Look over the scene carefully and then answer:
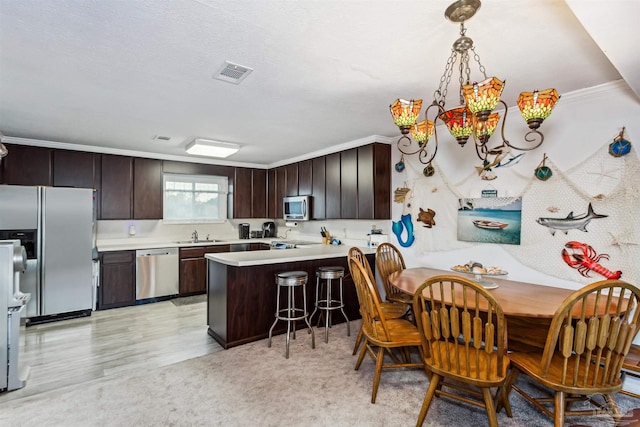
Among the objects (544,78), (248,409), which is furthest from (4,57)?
(544,78)

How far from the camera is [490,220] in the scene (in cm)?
330

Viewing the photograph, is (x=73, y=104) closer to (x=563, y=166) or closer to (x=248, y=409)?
(x=248, y=409)

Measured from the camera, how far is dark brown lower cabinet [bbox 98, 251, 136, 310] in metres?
4.58

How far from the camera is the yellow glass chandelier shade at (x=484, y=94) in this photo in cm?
164

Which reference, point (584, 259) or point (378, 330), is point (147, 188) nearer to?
point (378, 330)

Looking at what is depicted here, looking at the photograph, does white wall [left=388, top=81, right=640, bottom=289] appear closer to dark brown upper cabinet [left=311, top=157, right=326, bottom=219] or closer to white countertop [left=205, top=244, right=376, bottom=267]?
white countertop [left=205, top=244, right=376, bottom=267]

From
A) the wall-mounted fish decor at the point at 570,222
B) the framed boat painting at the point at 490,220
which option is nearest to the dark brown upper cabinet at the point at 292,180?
the framed boat painting at the point at 490,220

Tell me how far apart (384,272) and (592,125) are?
216 cm

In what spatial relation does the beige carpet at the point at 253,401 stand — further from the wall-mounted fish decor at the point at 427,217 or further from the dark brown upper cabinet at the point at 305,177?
the dark brown upper cabinet at the point at 305,177

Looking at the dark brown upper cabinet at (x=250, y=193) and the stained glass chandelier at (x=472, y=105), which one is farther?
the dark brown upper cabinet at (x=250, y=193)

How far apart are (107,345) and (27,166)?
2.75 metres

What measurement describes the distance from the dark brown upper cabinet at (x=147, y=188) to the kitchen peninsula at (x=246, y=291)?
2.25 meters

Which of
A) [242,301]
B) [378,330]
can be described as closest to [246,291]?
[242,301]

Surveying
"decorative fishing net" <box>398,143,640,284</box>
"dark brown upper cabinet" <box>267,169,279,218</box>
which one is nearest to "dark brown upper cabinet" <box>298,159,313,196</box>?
"dark brown upper cabinet" <box>267,169,279,218</box>
